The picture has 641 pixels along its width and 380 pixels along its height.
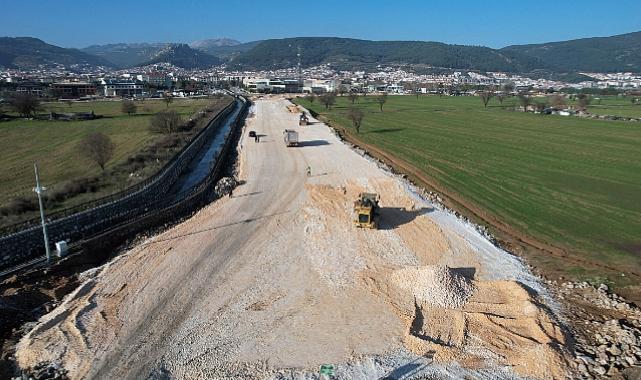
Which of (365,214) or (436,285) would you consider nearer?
(436,285)

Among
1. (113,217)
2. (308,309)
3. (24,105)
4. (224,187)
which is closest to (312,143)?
(224,187)

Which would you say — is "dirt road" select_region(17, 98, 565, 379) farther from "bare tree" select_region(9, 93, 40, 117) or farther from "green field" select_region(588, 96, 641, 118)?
"green field" select_region(588, 96, 641, 118)

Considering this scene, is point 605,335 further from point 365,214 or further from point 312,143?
point 312,143

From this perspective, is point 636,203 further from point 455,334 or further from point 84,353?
point 84,353

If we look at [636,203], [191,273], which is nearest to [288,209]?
[191,273]

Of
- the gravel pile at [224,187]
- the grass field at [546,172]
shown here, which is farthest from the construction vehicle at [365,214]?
the gravel pile at [224,187]
